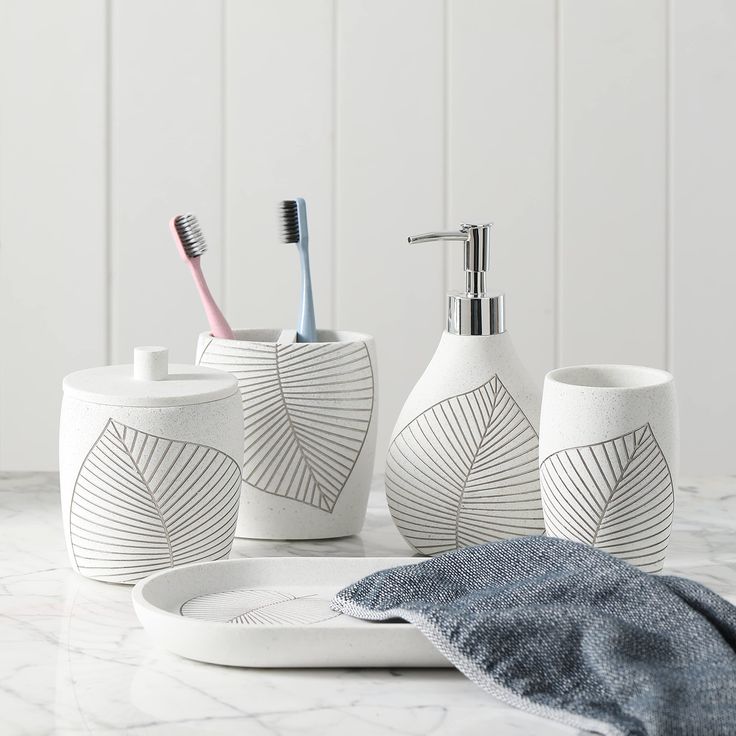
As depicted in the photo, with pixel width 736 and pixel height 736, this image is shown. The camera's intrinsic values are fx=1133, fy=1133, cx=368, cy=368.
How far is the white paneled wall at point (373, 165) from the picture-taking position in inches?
45.7

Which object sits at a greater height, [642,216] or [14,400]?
[642,216]

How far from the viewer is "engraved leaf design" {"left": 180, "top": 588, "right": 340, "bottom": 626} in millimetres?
578

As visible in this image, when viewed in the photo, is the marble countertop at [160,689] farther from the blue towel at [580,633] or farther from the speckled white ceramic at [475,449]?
the speckled white ceramic at [475,449]

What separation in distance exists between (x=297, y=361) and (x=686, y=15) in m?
0.68

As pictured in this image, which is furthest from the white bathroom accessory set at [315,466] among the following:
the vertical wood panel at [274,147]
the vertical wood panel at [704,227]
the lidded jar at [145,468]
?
the vertical wood panel at [704,227]

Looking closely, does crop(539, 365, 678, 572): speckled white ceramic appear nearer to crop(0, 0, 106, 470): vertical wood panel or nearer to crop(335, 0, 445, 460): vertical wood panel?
crop(335, 0, 445, 460): vertical wood panel

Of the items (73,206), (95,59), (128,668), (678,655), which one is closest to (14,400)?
(73,206)

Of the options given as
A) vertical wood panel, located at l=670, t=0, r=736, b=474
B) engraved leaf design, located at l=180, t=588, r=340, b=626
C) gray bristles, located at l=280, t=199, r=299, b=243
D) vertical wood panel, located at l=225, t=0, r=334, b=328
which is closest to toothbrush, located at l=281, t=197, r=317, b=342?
gray bristles, located at l=280, t=199, r=299, b=243

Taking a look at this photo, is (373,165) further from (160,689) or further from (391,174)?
(160,689)

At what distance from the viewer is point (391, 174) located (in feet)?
3.86

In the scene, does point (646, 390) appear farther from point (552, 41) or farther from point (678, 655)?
point (552, 41)

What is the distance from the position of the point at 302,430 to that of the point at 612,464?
0.21 meters

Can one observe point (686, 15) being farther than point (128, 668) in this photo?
Yes

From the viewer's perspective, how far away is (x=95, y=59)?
117 centimetres
